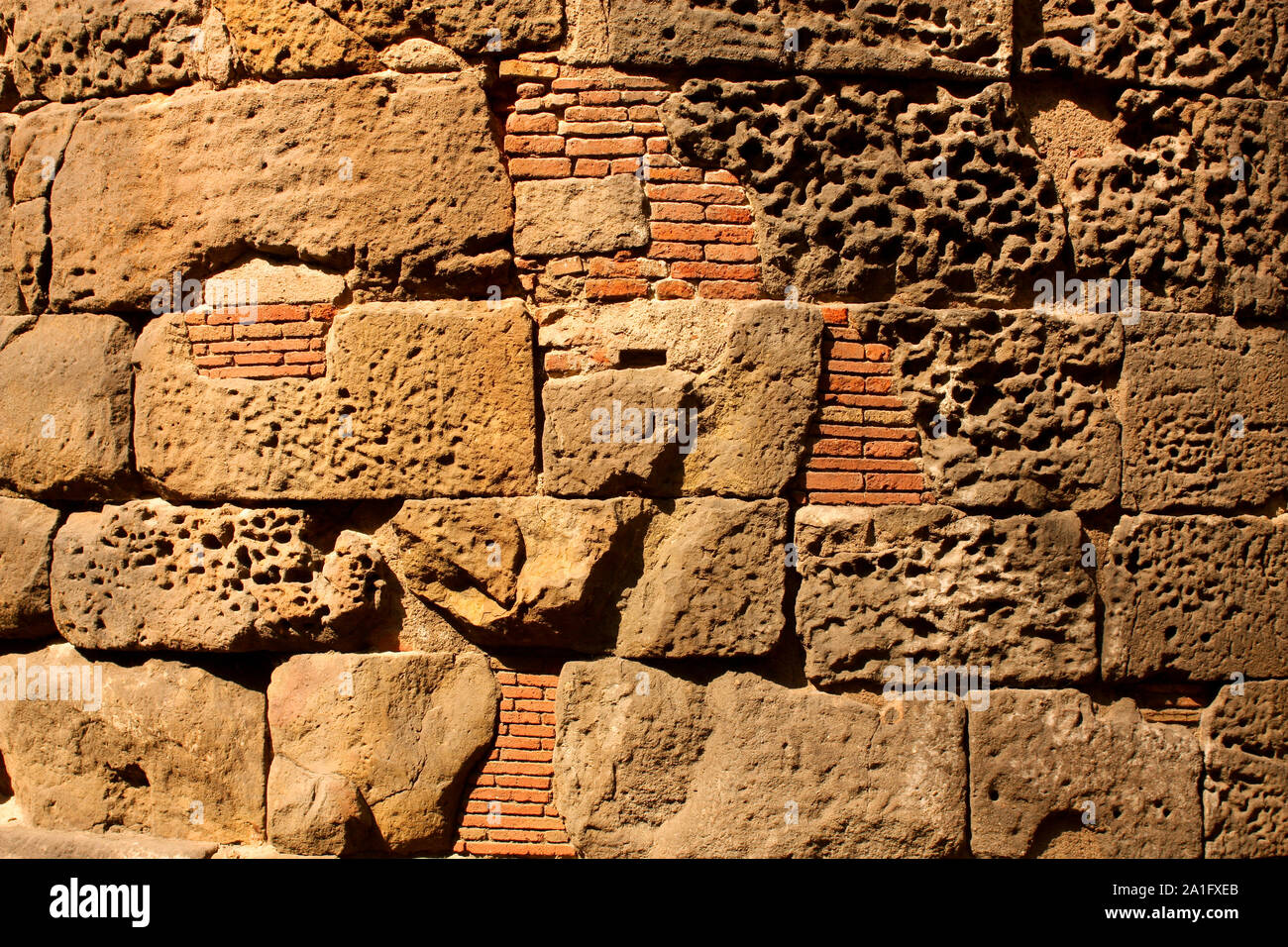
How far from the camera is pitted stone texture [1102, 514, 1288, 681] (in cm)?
322

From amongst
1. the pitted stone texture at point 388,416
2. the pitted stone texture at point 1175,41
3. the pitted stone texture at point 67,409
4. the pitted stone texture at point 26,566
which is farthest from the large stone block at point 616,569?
the pitted stone texture at point 1175,41

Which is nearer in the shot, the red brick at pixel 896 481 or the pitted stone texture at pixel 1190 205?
the red brick at pixel 896 481

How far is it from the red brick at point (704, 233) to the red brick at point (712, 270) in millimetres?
88

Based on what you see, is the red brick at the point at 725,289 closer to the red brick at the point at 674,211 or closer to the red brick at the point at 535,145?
the red brick at the point at 674,211

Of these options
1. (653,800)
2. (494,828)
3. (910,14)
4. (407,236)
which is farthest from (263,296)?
(910,14)

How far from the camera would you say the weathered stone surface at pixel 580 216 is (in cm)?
315

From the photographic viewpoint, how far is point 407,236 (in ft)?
10.5

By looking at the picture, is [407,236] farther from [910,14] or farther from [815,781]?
[815,781]

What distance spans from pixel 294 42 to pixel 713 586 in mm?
2580

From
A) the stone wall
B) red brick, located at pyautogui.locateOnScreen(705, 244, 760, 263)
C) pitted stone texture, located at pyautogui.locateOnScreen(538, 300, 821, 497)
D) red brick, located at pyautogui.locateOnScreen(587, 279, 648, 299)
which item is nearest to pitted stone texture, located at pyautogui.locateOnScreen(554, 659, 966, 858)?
the stone wall

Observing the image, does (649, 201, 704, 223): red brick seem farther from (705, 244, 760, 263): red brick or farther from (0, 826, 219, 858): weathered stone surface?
(0, 826, 219, 858): weathered stone surface

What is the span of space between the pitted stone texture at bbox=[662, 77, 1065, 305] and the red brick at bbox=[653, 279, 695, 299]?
1.06 feet

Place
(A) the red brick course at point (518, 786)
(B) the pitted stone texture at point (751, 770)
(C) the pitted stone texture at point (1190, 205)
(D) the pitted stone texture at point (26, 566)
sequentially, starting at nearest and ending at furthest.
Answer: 1. (B) the pitted stone texture at point (751, 770)
2. (A) the red brick course at point (518, 786)
3. (C) the pitted stone texture at point (1190, 205)
4. (D) the pitted stone texture at point (26, 566)

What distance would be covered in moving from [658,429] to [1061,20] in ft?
7.36
